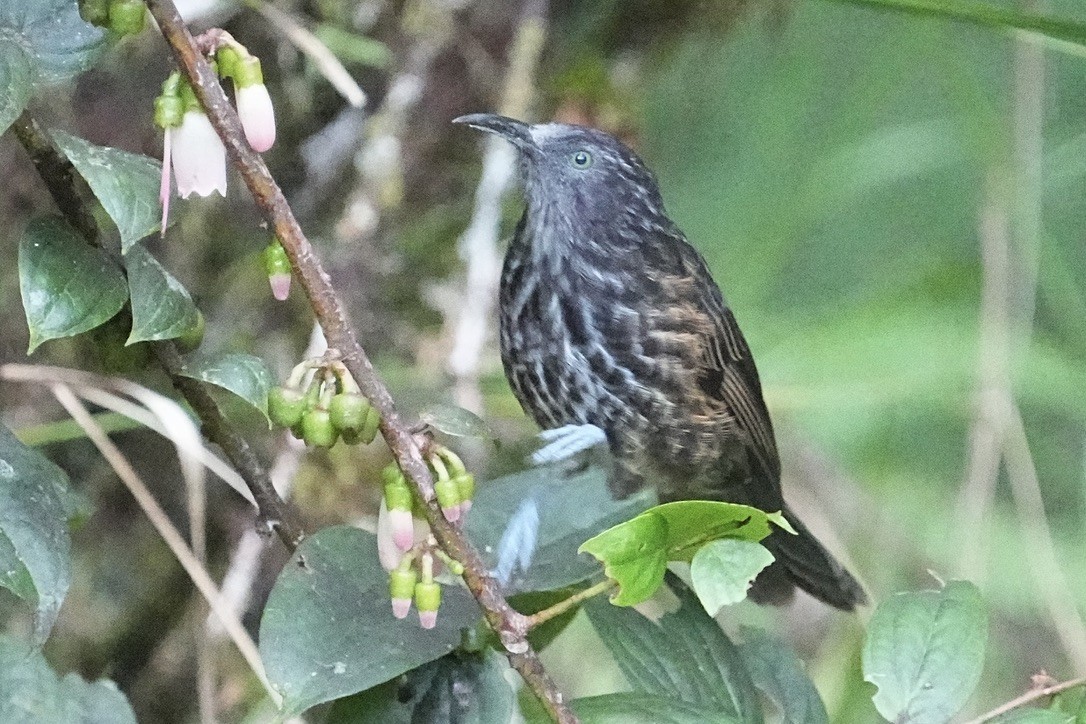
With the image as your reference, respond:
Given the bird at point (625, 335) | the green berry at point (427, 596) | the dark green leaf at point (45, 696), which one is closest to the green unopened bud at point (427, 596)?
the green berry at point (427, 596)

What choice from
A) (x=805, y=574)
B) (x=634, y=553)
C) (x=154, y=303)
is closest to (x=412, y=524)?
(x=634, y=553)

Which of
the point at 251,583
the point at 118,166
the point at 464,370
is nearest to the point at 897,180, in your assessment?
the point at 464,370

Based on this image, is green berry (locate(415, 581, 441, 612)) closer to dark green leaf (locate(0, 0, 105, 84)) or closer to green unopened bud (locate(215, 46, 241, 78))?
green unopened bud (locate(215, 46, 241, 78))

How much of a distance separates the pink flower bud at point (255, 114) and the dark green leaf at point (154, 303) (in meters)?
0.17

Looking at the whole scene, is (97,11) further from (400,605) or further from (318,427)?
(400,605)

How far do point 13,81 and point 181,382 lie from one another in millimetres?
340

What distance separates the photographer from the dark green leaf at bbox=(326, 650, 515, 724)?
112 centimetres

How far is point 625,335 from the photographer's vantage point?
5.91 feet

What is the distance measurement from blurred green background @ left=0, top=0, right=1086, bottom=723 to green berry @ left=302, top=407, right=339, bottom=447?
47cm

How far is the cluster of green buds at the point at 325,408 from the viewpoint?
89cm

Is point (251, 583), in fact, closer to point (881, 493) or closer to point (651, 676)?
point (651, 676)

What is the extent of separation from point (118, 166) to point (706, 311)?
1183mm

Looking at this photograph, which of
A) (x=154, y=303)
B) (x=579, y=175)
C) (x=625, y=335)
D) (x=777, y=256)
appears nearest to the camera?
(x=154, y=303)

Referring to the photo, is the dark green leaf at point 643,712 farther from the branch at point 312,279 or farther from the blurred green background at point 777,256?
the blurred green background at point 777,256
